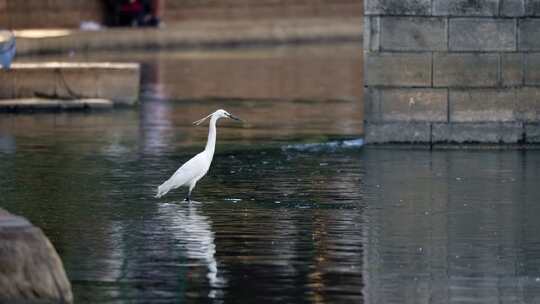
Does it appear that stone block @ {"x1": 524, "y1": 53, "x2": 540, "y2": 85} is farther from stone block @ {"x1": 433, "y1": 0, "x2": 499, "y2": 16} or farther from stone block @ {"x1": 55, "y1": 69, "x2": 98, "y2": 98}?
stone block @ {"x1": 55, "y1": 69, "x2": 98, "y2": 98}

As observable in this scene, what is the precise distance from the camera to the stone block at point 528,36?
24281mm

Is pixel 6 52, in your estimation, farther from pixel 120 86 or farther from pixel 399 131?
pixel 399 131

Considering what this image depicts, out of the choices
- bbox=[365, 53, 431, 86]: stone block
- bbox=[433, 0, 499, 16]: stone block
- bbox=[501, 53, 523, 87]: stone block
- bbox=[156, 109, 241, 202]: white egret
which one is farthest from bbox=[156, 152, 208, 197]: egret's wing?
bbox=[501, 53, 523, 87]: stone block

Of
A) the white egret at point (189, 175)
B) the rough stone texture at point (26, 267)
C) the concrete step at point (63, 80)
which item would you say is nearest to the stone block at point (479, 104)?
the white egret at point (189, 175)

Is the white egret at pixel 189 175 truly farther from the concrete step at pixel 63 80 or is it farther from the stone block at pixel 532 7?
the concrete step at pixel 63 80

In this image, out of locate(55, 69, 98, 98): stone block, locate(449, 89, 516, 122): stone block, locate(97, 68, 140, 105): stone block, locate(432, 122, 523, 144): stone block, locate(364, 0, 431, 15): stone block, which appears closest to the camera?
locate(364, 0, 431, 15): stone block

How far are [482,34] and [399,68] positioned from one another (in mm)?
1185

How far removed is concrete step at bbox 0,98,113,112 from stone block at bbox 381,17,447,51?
9.49m

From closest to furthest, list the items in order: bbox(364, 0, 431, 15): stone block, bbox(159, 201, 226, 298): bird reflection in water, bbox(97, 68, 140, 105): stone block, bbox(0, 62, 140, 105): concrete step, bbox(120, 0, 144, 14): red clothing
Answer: bbox(159, 201, 226, 298): bird reflection in water
bbox(364, 0, 431, 15): stone block
bbox(0, 62, 140, 105): concrete step
bbox(97, 68, 140, 105): stone block
bbox(120, 0, 144, 14): red clothing

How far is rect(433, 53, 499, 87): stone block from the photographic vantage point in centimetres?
2438

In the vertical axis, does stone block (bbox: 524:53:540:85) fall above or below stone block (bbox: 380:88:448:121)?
above

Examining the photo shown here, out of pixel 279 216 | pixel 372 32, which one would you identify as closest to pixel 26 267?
pixel 279 216

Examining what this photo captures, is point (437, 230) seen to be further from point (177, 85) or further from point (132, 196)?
point (177, 85)

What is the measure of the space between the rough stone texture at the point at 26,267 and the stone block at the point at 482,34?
12907mm
